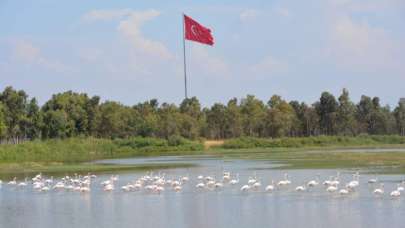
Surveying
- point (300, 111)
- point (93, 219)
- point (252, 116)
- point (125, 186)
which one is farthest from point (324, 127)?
point (93, 219)

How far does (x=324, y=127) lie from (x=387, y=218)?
105m

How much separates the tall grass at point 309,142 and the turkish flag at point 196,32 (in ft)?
134

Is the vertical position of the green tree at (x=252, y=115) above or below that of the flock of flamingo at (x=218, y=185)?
above

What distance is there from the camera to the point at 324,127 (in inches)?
5118

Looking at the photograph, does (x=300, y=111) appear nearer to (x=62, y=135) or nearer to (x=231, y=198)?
(x=62, y=135)

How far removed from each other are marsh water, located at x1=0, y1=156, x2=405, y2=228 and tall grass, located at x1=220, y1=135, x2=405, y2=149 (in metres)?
65.2

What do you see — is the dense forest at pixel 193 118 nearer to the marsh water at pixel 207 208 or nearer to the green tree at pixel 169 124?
the green tree at pixel 169 124

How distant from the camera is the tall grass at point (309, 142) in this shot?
105938 mm

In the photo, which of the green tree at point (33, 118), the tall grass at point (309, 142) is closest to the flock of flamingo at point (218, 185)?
the green tree at point (33, 118)

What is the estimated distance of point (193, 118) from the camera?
119 m

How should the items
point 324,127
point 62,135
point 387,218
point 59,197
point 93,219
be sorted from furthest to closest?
point 324,127 < point 62,135 < point 59,197 < point 93,219 < point 387,218

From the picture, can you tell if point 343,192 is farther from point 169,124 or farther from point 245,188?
point 169,124

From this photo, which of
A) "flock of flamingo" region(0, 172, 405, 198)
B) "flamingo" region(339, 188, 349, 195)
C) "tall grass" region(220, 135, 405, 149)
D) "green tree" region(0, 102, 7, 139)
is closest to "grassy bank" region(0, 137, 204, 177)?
"green tree" region(0, 102, 7, 139)

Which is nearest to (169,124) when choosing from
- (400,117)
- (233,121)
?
(233,121)
